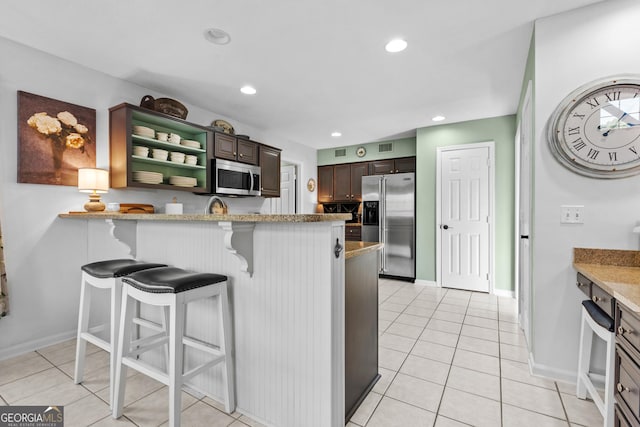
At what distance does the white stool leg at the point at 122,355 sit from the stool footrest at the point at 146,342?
2.2 inches

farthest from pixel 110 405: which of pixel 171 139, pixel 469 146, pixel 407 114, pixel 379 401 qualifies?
pixel 469 146

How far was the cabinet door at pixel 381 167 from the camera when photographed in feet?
17.6

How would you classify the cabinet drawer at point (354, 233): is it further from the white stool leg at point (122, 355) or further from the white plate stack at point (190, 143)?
the white stool leg at point (122, 355)

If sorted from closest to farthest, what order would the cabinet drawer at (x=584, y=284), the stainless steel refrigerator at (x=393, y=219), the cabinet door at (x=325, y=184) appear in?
1. the cabinet drawer at (x=584, y=284)
2. the stainless steel refrigerator at (x=393, y=219)
3. the cabinet door at (x=325, y=184)

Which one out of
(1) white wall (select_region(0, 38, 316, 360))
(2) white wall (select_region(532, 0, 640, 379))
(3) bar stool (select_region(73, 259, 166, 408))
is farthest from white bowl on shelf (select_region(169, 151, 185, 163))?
(2) white wall (select_region(532, 0, 640, 379))

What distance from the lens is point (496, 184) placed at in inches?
160

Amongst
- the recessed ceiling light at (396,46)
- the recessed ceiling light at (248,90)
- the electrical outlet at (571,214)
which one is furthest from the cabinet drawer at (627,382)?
the recessed ceiling light at (248,90)

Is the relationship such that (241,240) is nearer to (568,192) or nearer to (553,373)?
(568,192)

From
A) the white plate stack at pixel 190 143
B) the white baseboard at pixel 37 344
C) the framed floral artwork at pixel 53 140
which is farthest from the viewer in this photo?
the white plate stack at pixel 190 143

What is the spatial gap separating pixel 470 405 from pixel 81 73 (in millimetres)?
4031

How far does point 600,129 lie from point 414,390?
80.2 inches

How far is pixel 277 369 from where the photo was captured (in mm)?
1494

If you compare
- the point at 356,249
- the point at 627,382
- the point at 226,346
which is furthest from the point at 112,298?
the point at 627,382

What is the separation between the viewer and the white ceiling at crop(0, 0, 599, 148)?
6.35 feet
